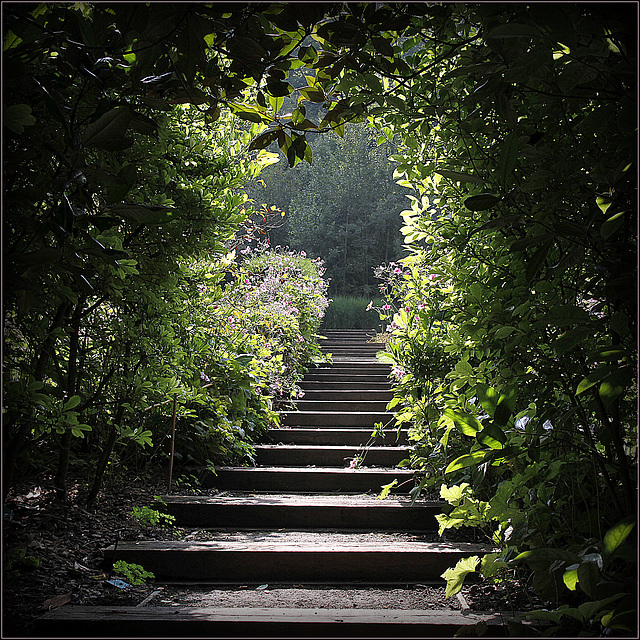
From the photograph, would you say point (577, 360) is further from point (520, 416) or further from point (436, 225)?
point (436, 225)

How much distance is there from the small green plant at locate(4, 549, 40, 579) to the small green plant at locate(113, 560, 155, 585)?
11.2 inches

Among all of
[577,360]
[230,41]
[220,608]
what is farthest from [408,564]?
[230,41]

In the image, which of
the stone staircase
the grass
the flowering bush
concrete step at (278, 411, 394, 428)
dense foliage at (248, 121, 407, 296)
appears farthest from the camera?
dense foliage at (248, 121, 407, 296)

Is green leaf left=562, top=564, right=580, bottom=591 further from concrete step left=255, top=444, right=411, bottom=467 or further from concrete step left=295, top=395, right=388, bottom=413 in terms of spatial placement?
concrete step left=295, top=395, right=388, bottom=413

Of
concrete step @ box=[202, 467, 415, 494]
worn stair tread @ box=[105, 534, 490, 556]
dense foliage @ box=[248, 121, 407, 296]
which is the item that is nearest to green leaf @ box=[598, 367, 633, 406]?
worn stair tread @ box=[105, 534, 490, 556]

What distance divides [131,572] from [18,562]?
420mm

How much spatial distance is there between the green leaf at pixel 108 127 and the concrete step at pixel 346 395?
5.09 meters

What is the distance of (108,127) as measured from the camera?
1132 mm

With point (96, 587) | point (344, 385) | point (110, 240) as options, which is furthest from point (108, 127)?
point (344, 385)

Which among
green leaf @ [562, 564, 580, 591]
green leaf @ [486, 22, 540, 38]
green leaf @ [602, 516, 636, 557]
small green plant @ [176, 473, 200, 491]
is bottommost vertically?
→ small green plant @ [176, 473, 200, 491]

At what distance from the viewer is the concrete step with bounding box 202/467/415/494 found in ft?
12.1

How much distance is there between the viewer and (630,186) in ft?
3.84

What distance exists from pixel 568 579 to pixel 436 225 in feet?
5.38

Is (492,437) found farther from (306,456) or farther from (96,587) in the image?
(306,456)
